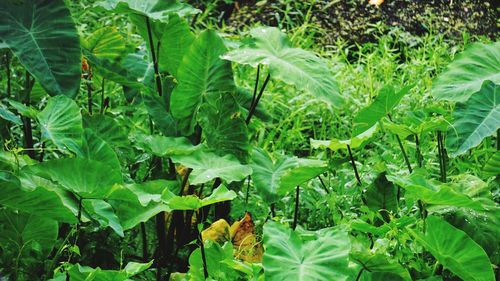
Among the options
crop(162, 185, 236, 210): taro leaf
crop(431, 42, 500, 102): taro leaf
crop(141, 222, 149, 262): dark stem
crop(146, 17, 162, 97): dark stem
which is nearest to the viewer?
crop(162, 185, 236, 210): taro leaf

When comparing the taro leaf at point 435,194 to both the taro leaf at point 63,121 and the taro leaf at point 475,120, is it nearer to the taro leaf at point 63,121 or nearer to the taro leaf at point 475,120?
the taro leaf at point 475,120

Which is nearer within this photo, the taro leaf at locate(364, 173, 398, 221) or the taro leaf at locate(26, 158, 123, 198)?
the taro leaf at locate(26, 158, 123, 198)

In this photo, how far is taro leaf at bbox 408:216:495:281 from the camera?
173 centimetres

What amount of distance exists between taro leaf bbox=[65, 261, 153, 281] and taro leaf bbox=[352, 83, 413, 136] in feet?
2.77

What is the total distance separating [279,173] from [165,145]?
0.38m

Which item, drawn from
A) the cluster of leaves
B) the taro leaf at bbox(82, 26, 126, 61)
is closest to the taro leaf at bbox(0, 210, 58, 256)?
the cluster of leaves

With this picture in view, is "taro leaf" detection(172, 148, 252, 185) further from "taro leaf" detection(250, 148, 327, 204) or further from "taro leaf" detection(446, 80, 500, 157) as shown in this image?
"taro leaf" detection(446, 80, 500, 157)

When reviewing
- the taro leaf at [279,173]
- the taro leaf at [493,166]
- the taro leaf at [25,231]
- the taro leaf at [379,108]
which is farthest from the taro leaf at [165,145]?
the taro leaf at [493,166]

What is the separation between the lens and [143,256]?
2.33 metres

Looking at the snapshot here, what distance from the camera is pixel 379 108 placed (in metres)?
2.20

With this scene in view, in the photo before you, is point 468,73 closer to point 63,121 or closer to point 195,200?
point 195,200

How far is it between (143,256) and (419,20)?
2.86 m

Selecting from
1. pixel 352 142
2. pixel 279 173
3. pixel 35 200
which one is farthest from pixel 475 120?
pixel 35 200

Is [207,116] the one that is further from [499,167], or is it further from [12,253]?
[499,167]
